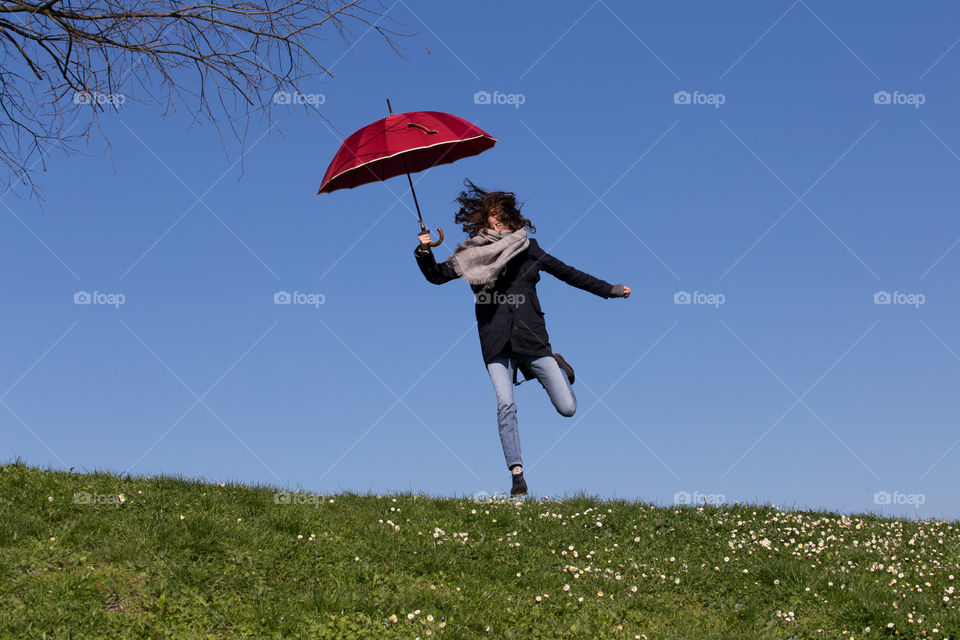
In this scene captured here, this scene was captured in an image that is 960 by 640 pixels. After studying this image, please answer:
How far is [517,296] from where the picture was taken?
1090cm

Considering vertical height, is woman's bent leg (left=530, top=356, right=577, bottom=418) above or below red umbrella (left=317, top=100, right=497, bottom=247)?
below

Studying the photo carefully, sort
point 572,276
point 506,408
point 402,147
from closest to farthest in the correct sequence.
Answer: point 402,147 < point 506,408 < point 572,276

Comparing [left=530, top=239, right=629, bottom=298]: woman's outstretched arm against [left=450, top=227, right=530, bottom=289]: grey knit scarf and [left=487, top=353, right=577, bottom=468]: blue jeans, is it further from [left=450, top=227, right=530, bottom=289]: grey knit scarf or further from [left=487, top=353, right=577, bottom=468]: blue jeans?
[left=487, top=353, right=577, bottom=468]: blue jeans

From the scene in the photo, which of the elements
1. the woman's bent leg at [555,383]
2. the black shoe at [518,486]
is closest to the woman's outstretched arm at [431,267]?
the woman's bent leg at [555,383]

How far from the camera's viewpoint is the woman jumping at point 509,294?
1065 cm

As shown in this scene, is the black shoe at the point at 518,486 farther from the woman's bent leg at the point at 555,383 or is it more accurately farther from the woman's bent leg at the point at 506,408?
the woman's bent leg at the point at 555,383

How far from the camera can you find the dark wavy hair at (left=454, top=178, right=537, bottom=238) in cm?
1121

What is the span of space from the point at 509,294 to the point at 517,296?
0.11 m

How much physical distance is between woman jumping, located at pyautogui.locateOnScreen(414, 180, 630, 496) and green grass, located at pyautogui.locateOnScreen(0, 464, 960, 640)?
1.32m

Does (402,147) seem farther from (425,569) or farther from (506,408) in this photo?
(425,569)

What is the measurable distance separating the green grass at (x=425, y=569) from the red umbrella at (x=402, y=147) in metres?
3.86

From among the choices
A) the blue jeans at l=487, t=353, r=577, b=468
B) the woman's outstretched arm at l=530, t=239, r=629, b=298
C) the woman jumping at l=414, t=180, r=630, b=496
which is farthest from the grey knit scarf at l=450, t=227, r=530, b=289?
the blue jeans at l=487, t=353, r=577, b=468

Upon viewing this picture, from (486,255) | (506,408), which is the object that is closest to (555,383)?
(506,408)

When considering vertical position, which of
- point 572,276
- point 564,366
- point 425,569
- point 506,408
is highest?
point 572,276
